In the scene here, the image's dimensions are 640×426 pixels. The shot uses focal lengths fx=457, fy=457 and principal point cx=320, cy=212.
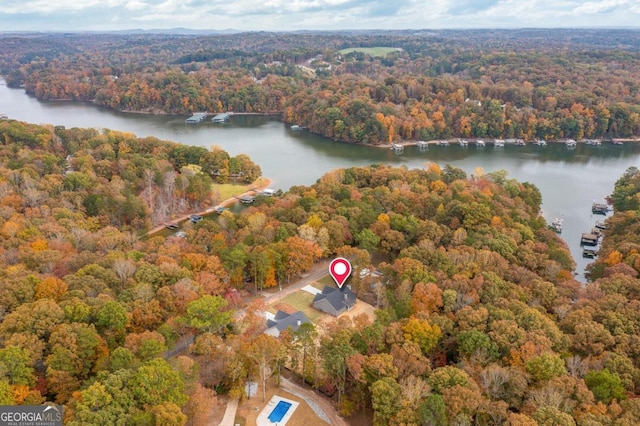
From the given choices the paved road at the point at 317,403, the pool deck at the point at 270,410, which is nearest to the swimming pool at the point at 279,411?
the pool deck at the point at 270,410

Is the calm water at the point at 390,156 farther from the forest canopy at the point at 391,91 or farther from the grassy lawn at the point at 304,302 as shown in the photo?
the grassy lawn at the point at 304,302

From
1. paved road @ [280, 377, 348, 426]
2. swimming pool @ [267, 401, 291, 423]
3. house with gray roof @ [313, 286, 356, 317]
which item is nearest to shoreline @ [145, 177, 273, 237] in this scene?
house with gray roof @ [313, 286, 356, 317]

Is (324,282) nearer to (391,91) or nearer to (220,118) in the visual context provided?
(391,91)

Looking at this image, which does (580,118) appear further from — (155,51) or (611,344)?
(155,51)

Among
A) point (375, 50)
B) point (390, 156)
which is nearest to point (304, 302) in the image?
point (390, 156)

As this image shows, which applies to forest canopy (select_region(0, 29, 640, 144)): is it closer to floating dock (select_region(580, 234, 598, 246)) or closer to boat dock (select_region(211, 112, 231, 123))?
boat dock (select_region(211, 112, 231, 123))

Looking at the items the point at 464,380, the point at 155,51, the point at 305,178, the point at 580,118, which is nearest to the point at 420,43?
the point at 155,51
